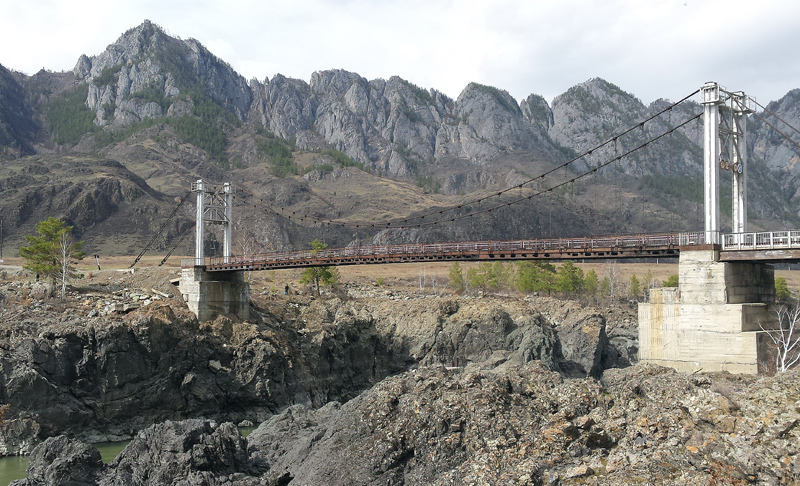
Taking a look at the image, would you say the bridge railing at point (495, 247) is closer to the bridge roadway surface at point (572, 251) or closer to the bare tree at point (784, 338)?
the bridge roadway surface at point (572, 251)

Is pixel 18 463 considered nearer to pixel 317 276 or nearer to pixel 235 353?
pixel 235 353

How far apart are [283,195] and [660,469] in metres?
187

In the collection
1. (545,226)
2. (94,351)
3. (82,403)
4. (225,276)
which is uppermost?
(545,226)

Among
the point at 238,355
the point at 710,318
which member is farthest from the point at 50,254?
the point at 710,318

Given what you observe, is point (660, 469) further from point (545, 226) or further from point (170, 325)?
point (545, 226)

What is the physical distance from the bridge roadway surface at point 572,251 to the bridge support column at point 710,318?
1002 millimetres

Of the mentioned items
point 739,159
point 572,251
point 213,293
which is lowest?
point 213,293

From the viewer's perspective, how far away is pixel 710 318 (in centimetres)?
2892

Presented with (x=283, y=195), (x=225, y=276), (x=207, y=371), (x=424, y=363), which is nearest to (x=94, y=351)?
(x=207, y=371)

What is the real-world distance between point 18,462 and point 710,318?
32243mm

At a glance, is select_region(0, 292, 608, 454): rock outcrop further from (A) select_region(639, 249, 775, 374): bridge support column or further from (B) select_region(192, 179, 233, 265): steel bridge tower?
(B) select_region(192, 179, 233, 265): steel bridge tower

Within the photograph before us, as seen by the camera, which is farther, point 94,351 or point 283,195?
point 283,195

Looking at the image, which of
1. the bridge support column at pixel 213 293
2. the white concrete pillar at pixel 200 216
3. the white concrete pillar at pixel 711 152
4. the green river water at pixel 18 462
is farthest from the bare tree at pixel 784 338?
the white concrete pillar at pixel 200 216

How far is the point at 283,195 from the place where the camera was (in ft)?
641
